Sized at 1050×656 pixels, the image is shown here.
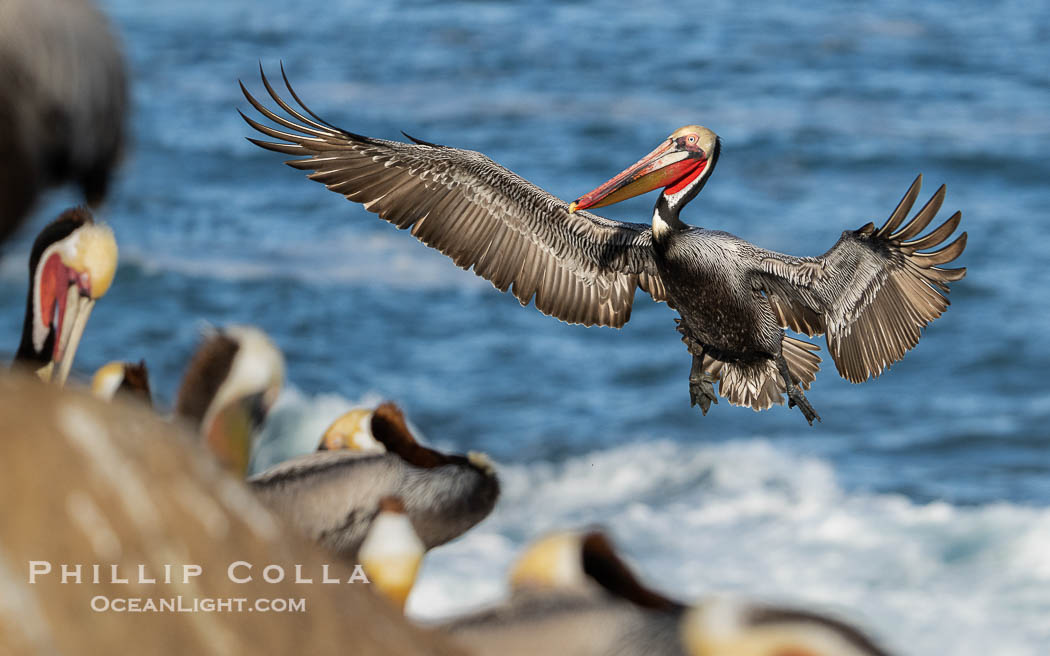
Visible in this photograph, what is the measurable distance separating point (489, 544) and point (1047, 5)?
57.6 ft

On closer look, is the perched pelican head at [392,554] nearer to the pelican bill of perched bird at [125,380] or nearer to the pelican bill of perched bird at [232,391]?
the pelican bill of perched bird at [125,380]

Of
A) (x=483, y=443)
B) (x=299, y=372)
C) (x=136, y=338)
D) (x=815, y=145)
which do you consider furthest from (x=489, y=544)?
(x=815, y=145)

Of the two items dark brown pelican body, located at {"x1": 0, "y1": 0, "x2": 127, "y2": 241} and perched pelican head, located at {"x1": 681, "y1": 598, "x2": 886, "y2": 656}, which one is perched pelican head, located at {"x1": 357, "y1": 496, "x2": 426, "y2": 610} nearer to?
perched pelican head, located at {"x1": 681, "y1": 598, "x2": 886, "y2": 656}

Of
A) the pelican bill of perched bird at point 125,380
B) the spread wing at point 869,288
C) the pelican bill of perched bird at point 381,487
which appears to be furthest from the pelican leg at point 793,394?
the pelican bill of perched bird at point 125,380

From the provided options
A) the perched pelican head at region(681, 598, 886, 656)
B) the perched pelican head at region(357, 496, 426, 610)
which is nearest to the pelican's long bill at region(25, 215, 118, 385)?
the perched pelican head at region(357, 496, 426, 610)

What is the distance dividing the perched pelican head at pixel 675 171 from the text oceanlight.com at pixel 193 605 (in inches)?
93.1

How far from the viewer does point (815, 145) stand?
18.4 meters

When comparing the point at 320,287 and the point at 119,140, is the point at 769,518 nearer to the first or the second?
the point at 320,287

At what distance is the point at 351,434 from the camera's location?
256 inches

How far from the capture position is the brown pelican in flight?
157 inches

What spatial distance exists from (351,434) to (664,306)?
34.3ft

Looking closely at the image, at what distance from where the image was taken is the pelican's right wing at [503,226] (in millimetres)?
4453

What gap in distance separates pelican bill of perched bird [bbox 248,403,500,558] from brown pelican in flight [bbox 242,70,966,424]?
1217 millimetres

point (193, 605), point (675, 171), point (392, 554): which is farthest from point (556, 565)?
point (392, 554)
